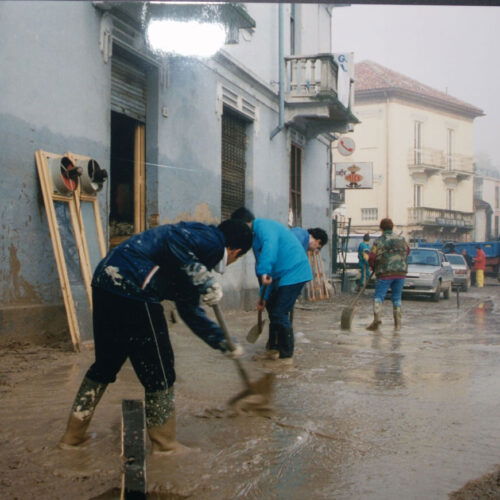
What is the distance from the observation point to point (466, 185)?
34.4 metres

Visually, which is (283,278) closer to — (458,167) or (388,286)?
(388,286)

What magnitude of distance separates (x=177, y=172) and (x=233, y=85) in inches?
126

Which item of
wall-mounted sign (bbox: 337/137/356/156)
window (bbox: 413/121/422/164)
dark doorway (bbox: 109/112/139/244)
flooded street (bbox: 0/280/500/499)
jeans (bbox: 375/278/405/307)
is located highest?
window (bbox: 413/121/422/164)

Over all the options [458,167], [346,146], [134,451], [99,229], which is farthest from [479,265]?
[134,451]

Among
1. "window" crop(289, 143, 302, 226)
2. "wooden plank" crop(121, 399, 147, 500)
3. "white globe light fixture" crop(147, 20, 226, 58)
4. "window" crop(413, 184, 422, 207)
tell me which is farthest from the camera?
"window" crop(413, 184, 422, 207)

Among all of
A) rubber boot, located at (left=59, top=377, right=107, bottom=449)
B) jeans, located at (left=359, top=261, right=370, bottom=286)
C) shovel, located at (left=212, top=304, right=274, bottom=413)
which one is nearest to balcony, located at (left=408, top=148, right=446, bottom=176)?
jeans, located at (left=359, top=261, right=370, bottom=286)

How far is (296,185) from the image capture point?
60.5 ft

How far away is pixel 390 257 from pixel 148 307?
7729 millimetres

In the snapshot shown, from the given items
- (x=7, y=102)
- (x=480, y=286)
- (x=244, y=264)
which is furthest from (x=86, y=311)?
(x=480, y=286)

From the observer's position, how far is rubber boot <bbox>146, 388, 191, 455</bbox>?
407 cm

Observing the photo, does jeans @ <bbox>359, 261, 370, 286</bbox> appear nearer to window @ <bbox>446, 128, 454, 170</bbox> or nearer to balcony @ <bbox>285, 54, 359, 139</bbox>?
balcony @ <bbox>285, 54, 359, 139</bbox>

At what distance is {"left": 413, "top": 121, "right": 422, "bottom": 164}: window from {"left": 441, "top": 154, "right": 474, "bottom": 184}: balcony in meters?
1.25

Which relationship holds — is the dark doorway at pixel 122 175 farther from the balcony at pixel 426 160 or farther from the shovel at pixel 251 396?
the balcony at pixel 426 160

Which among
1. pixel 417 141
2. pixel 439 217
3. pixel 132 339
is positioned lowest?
pixel 132 339
